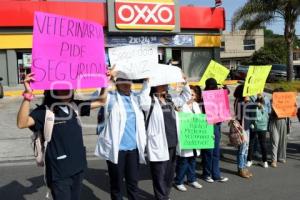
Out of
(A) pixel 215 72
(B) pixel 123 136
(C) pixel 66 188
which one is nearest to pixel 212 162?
(A) pixel 215 72

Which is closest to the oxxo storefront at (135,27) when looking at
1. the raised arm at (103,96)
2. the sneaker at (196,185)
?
the sneaker at (196,185)

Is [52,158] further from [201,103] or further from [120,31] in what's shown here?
[120,31]

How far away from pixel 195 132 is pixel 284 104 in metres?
2.50

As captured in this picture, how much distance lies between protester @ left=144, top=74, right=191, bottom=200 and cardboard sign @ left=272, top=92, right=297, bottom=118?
296 centimetres

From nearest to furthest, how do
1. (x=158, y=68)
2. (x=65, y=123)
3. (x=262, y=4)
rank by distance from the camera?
1. (x=65, y=123)
2. (x=158, y=68)
3. (x=262, y=4)

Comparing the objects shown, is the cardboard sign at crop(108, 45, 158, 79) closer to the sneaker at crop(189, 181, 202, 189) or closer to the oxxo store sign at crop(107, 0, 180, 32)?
the sneaker at crop(189, 181, 202, 189)

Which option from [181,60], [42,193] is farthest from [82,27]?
[181,60]

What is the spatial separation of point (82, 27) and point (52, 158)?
52.4 inches

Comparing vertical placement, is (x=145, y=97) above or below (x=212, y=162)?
above

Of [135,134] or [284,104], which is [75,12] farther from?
[135,134]

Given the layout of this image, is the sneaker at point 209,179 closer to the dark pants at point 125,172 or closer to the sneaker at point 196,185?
the sneaker at point 196,185

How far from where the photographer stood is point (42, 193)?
6.55 m

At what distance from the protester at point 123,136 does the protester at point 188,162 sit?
1.33 m

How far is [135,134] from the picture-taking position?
17.3 feet
